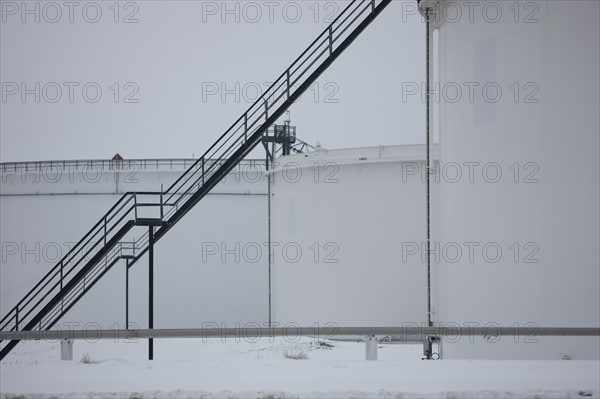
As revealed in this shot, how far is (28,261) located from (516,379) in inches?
955

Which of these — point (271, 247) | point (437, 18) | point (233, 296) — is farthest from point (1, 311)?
point (437, 18)

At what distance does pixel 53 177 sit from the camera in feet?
98.2

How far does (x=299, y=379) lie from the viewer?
29.9 ft

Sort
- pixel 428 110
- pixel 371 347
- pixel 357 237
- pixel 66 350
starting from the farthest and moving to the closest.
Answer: pixel 357 237 → pixel 428 110 → pixel 66 350 → pixel 371 347

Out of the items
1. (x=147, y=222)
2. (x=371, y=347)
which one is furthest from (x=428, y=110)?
(x=371, y=347)

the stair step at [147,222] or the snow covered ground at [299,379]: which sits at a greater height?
the stair step at [147,222]

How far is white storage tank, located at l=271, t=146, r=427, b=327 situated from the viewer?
20.8 meters

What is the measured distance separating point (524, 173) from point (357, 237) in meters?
9.01

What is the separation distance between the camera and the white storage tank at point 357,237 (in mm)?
20766

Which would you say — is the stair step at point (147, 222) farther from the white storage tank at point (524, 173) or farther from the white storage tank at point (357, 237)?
the white storage tank at point (357, 237)

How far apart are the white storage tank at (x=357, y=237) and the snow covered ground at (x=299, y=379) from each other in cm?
1019

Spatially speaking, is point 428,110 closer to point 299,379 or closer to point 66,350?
point 299,379

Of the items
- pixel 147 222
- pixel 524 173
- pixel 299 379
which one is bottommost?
pixel 299 379

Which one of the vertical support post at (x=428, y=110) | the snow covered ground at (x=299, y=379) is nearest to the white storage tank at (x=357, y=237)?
the vertical support post at (x=428, y=110)
